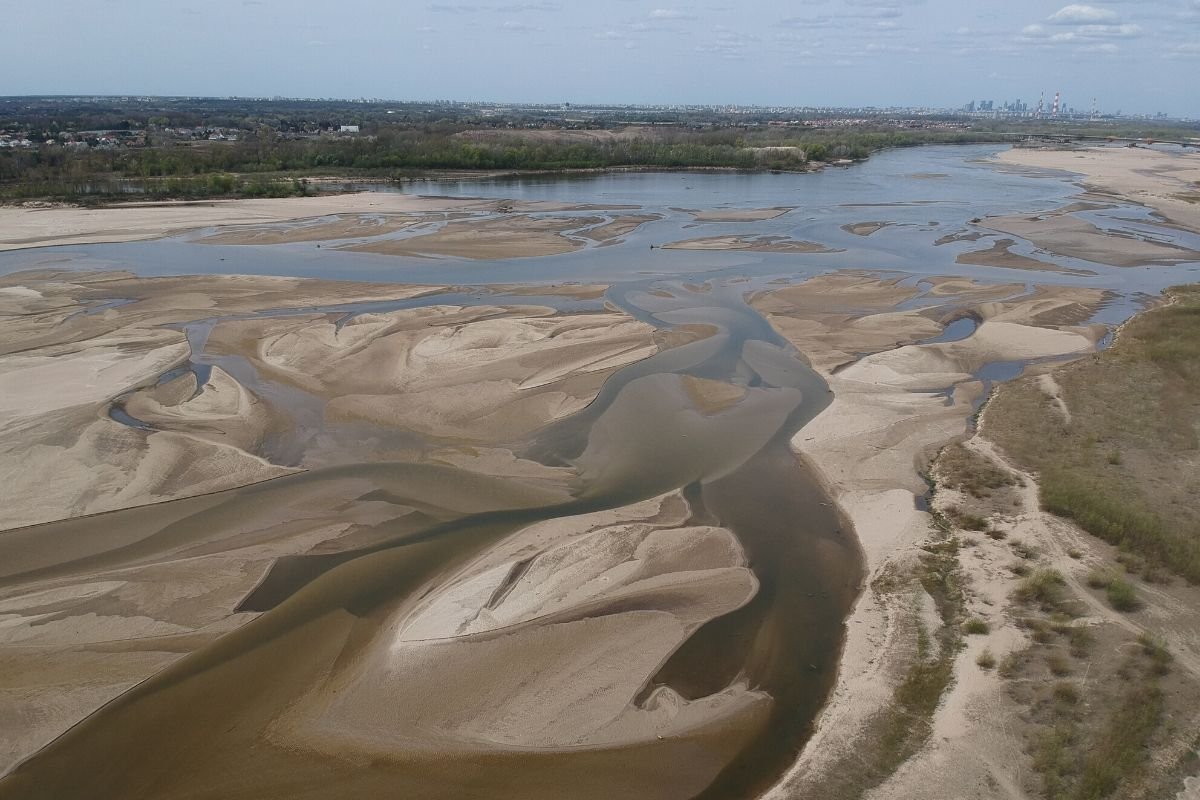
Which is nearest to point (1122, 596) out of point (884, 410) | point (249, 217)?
point (884, 410)

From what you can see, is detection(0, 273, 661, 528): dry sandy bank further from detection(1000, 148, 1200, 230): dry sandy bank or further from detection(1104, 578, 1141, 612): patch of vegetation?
detection(1000, 148, 1200, 230): dry sandy bank

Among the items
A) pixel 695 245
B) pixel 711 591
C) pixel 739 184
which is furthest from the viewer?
pixel 739 184

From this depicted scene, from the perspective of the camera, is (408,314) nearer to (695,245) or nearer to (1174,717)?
(695,245)

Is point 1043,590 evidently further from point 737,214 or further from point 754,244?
Result: point 737,214

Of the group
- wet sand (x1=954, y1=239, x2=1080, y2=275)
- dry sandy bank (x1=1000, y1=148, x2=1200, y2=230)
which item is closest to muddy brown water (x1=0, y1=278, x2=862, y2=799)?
wet sand (x1=954, y1=239, x2=1080, y2=275)

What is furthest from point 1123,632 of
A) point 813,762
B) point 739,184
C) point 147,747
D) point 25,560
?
point 739,184
